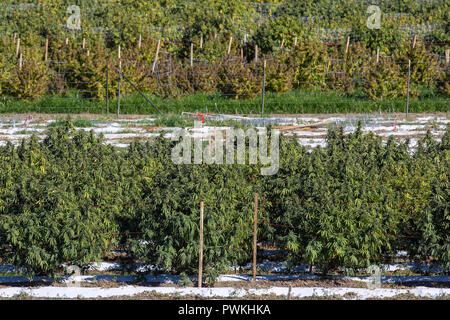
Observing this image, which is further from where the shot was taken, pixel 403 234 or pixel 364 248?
pixel 403 234

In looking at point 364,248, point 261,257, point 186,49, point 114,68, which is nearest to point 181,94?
point 114,68

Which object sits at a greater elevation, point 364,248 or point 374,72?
point 374,72

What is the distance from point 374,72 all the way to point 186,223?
49.8ft

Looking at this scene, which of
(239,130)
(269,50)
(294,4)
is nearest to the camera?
(239,130)

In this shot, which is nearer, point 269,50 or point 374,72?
point 374,72

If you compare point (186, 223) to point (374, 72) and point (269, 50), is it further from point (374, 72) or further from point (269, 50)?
point (269, 50)

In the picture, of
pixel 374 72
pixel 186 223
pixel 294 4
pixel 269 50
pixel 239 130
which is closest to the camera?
pixel 186 223

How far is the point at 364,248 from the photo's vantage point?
1162 centimetres

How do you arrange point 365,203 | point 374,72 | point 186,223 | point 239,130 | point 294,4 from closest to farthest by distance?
point 186,223
point 365,203
point 239,130
point 374,72
point 294,4

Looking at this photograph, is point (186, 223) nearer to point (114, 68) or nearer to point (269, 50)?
point (114, 68)

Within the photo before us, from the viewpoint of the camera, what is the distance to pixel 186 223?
1148 centimetres

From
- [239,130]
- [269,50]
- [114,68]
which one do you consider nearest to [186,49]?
[269,50]

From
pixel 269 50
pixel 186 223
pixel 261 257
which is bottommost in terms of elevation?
pixel 261 257

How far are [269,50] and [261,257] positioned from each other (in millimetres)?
17800
